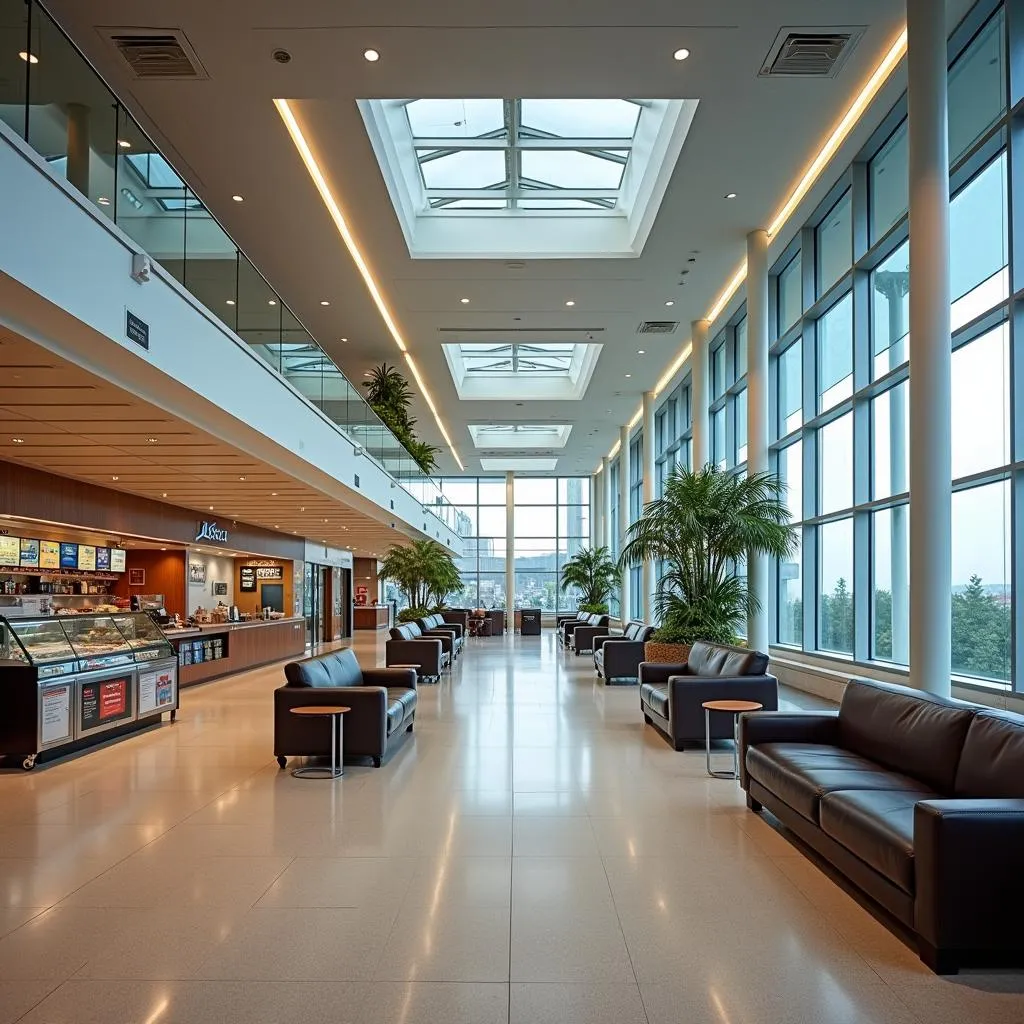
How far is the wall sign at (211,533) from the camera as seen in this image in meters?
15.9

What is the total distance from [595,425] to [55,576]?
16906 mm

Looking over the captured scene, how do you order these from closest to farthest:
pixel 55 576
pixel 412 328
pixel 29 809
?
pixel 29 809
pixel 55 576
pixel 412 328

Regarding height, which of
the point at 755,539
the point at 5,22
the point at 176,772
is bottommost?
the point at 176,772

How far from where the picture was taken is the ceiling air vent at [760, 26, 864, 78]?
7961 mm

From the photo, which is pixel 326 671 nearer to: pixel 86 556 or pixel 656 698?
pixel 656 698

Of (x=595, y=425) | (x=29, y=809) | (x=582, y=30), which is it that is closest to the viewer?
(x=29, y=809)

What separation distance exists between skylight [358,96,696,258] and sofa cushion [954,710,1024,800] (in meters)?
7.59

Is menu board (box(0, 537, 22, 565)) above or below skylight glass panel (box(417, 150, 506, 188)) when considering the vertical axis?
below

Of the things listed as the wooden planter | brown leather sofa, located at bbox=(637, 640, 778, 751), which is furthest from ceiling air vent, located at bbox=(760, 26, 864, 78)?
the wooden planter

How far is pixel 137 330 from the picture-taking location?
20.8 ft

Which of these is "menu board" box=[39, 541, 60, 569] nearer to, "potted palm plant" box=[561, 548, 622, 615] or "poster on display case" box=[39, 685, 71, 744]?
"poster on display case" box=[39, 685, 71, 744]

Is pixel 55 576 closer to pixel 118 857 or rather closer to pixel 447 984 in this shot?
pixel 118 857

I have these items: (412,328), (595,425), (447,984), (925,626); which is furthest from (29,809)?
(595,425)

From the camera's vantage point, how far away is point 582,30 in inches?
309
